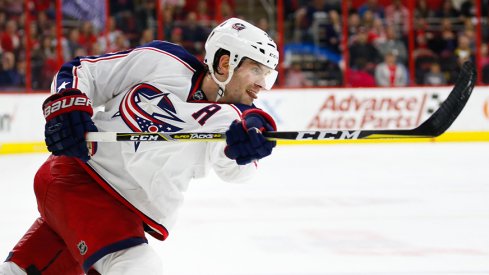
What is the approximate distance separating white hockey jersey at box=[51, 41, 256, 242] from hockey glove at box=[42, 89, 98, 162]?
12 cm

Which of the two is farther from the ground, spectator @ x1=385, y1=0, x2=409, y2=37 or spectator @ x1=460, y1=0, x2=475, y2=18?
spectator @ x1=460, y1=0, x2=475, y2=18

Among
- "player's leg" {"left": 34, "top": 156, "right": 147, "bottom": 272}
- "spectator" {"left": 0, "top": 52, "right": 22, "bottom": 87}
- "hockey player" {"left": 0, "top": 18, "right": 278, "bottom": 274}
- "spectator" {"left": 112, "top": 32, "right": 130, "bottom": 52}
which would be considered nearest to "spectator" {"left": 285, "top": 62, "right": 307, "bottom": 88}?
"spectator" {"left": 112, "top": 32, "right": 130, "bottom": 52}

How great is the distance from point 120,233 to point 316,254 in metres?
1.41

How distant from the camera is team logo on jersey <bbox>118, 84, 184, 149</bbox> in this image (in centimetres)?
231

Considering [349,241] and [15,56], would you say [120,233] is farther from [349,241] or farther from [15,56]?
[15,56]

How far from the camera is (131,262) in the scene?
84.0 inches

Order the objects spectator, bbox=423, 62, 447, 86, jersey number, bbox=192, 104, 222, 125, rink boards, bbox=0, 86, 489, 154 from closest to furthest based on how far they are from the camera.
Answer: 1. jersey number, bbox=192, 104, 222, 125
2. rink boards, bbox=0, 86, 489, 154
3. spectator, bbox=423, 62, 447, 86

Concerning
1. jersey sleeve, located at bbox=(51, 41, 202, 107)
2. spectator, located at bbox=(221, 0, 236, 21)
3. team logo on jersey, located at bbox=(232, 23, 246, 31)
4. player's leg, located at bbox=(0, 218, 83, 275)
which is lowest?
spectator, located at bbox=(221, 0, 236, 21)

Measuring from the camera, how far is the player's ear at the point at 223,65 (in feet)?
7.86

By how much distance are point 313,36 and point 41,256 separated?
819cm

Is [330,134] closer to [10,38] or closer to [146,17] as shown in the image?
[10,38]

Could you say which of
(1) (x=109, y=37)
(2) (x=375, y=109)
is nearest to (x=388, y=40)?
(2) (x=375, y=109)

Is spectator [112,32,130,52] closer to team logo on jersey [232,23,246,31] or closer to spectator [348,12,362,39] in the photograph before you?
spectator [348,12,362,39]

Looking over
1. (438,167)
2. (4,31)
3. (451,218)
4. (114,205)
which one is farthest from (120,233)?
(4,31)
